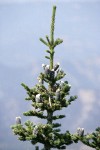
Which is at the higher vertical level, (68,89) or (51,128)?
(68,89)

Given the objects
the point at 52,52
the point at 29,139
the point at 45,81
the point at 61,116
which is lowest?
the point at 29,139

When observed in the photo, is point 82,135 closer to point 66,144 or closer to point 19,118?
point 66,144

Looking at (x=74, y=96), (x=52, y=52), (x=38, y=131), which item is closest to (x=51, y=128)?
(x=38, y=131)

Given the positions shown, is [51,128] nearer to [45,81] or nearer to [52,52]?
[45,81]

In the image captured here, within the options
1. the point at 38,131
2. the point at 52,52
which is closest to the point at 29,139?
the point at 38,131

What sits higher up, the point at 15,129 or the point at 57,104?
the point at 57,104

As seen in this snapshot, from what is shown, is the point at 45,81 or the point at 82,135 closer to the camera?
the point at 82,135
